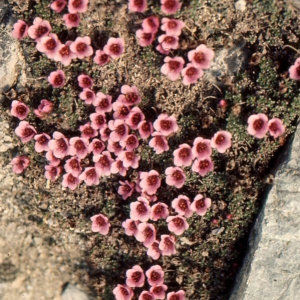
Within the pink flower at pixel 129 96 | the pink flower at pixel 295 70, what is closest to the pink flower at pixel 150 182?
the pink flower at pixel 129 96

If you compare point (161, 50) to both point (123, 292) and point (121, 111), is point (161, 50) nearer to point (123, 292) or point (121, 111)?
point (121, 111)

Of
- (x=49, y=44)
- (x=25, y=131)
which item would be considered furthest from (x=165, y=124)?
(x=25, y=131)

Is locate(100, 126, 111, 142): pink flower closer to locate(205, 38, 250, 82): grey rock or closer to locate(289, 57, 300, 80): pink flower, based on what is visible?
locate(205, 38, 250, 82): grey rock

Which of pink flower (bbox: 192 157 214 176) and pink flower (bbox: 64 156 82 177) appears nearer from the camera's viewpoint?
pink flower (bbox: 192 157 214 176)

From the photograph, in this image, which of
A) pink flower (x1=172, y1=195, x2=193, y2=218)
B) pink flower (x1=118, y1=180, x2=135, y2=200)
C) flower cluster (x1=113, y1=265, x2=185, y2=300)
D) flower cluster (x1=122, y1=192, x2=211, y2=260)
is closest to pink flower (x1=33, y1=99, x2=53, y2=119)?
pink flower (x1=118, y1=180, x2=135, y2=200)

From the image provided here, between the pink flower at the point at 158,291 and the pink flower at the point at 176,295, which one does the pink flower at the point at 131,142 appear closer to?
the pink flower at the point at 158,291
